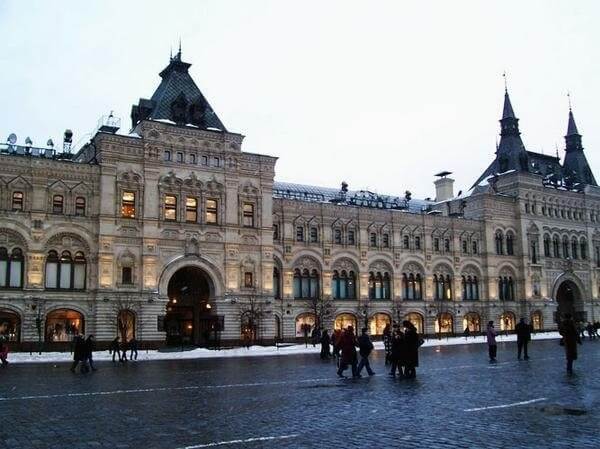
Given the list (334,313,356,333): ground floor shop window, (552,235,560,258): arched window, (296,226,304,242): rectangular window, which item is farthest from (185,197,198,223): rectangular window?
(552,235,560,258): arched window

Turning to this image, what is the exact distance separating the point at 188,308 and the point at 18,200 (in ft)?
56.0

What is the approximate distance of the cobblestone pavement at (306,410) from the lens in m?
12.7

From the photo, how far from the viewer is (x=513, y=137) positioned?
87500 mm

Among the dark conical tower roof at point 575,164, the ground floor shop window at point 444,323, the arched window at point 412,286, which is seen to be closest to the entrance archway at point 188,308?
the arched window at point 412,286

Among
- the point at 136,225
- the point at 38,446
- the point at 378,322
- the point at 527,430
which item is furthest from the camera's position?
the point at 378,322

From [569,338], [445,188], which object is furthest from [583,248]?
[569,338]

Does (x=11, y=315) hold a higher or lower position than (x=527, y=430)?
higher

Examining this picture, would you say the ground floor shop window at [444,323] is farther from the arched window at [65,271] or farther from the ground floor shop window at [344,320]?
the arched window at [65,271]

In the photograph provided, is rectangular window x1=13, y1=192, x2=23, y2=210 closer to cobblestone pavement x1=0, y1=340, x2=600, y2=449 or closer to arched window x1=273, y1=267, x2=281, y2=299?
arched window x1=273, y1=267, x2=281, y2=299

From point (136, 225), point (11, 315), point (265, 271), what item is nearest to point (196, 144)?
point (136, 225)

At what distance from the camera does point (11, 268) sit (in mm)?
50938

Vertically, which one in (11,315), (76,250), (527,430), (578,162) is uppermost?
(578,162)

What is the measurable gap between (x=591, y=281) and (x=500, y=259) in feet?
54.3

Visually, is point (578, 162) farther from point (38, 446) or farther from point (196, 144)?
point (38, 446)
